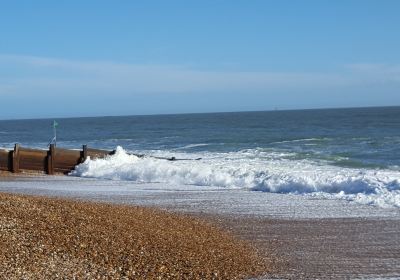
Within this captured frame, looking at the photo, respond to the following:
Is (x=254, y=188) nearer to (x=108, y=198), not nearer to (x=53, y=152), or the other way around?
(x=108, y=198)

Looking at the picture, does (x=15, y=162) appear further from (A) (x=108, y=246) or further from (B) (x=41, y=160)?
(A) (x=108, y=246)

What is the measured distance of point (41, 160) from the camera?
83.8 ft

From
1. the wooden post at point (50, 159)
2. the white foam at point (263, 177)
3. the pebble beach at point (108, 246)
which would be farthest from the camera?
the wooden post at point (50, 159)

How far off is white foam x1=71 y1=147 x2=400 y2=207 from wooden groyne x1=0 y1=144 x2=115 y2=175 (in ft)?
1.91

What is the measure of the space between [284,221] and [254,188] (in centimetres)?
623

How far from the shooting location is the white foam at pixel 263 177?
16750mm

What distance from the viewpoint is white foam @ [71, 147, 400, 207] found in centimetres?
1675

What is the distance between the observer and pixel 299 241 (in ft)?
36.4

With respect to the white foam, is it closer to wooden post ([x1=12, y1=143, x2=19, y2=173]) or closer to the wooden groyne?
the wooden groyne

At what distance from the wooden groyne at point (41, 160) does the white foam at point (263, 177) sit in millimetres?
582

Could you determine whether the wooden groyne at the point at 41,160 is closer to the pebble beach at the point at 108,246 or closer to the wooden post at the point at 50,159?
the wooden post at the point at 50,159

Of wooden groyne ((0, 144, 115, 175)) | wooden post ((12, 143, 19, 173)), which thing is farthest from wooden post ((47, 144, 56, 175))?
wooden post ((12, 143, 19, 173))

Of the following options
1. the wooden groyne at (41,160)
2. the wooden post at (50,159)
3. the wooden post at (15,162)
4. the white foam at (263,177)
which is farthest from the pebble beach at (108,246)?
the wooden post at (15,162)

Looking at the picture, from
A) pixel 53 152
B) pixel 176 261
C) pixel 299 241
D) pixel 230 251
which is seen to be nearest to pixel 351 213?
pixel 299 241
